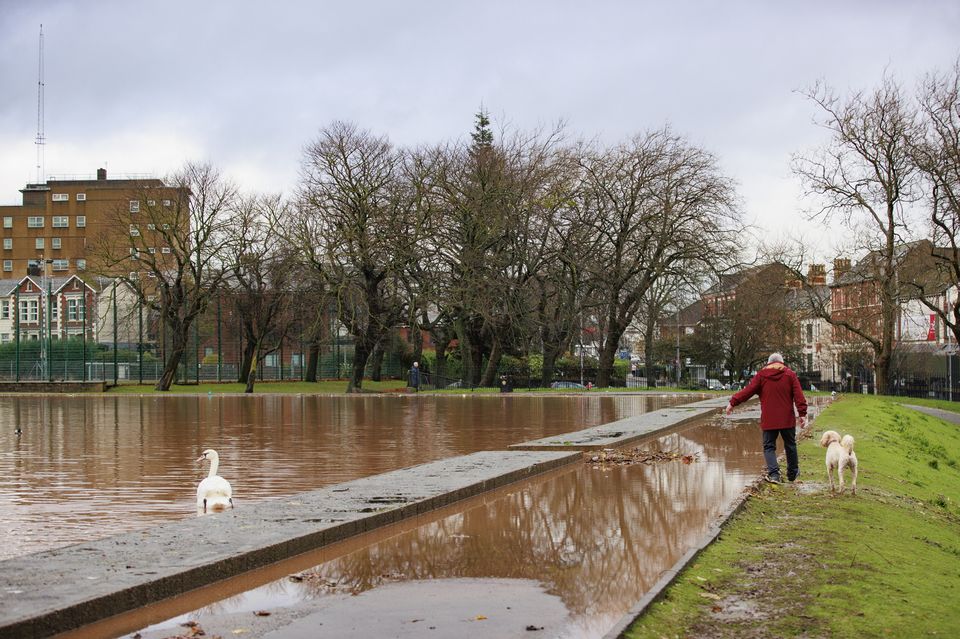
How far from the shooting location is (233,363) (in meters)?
74.5

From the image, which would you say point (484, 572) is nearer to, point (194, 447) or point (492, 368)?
point (194, 447)

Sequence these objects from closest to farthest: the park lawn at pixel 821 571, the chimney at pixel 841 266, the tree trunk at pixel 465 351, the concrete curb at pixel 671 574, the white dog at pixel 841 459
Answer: the concrete curb at pixel 671 574
the park lawn at pixel 821 571
the white dog at pixel 841 459
the chimney at pixel 841 266
the tree trunk at pixel 465 351

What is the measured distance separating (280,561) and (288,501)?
2.69 meters

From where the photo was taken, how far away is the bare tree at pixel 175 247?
57000mm

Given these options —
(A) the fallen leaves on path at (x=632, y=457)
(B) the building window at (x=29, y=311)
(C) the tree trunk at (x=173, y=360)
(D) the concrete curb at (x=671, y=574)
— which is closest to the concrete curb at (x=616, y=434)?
(A) the fallen leaves on path at (x=632, y=457)

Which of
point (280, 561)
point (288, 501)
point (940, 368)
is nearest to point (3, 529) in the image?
point (288, 501)

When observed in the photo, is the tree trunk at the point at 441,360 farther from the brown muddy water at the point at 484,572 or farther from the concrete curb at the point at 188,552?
the concrete curb at the point at 188,552

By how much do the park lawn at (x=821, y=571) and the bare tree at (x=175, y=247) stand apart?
A: 157 ft

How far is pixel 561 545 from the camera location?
9.27 m

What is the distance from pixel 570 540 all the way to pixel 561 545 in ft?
0.94

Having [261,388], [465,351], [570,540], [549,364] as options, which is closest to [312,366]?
[261,388]

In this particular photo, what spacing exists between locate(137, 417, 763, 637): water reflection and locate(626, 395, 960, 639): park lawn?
0.42 meters

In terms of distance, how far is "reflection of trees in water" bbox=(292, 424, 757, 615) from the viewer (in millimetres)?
7766

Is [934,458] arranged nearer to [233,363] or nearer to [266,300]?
[266,300]
